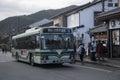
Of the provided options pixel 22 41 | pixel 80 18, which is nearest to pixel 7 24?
pixel 80 18

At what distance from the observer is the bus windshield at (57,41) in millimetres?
24094

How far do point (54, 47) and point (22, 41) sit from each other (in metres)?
7.45

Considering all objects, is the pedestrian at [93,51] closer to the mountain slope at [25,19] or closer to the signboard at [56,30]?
the signboard at [56,30]

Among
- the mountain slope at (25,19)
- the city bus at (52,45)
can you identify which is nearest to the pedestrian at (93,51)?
the city bus at (52,45)

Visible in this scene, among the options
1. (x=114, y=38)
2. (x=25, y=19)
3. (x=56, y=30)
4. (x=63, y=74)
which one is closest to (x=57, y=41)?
(x=56, y=30)

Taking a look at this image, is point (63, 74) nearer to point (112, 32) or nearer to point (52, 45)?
point (52, 45)

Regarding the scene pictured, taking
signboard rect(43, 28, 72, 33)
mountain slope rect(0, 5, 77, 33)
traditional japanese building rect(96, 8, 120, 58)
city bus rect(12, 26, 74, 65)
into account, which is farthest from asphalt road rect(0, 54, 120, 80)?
mountain slope rect(0, 5, 77, 33)

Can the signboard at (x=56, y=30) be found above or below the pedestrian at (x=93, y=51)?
above

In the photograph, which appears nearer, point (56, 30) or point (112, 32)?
point (56, 30)

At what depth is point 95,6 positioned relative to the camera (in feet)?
143

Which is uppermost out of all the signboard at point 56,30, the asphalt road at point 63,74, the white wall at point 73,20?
the white wall at point 73,20

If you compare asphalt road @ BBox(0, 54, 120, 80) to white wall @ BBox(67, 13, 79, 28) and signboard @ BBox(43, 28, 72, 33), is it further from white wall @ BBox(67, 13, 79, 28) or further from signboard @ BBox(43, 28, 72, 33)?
white wall @ BBox(67, 13, 79, 28)

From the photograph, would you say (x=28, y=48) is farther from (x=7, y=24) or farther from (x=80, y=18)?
(x=7, y=24)

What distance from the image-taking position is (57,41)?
2447 cm
